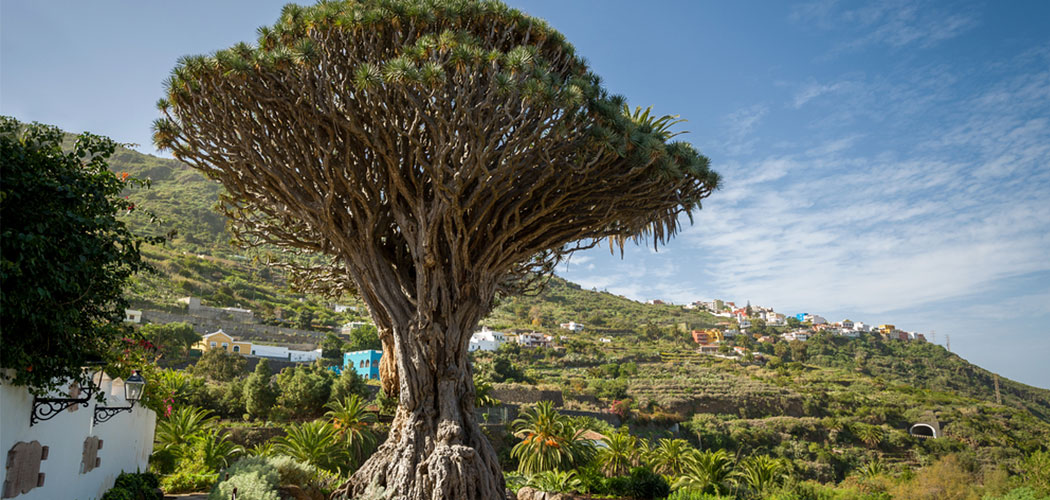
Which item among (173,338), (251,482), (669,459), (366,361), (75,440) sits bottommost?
(669,459)

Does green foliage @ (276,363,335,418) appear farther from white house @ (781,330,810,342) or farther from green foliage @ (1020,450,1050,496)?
white house @ (781,330,810,342)

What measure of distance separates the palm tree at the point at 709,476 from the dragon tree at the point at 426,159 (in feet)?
22.5

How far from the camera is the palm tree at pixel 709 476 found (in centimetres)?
1441

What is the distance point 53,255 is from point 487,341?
210 feet

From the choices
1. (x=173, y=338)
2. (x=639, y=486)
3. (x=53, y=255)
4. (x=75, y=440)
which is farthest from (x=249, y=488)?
(x=173, y=338)

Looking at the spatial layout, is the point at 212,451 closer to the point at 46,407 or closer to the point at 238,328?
the point at 46,407

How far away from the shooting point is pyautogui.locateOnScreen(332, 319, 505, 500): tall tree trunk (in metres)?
8.97

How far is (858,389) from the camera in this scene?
64312mm

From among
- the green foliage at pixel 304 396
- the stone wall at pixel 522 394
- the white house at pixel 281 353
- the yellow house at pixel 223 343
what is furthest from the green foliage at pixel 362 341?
the green foliage at pixel 304 396

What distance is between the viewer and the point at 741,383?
61.2 metres

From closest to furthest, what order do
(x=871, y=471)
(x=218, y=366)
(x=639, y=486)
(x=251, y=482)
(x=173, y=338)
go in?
(x=251, y=482) → (x=639, y=486) → (x=871, y=471) → (x=218, y=366) → (x=173, y=338)

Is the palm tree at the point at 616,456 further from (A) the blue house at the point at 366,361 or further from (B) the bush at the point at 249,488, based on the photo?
(A) the blue house at the point at 366,361


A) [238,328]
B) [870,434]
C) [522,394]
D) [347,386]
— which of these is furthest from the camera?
[238,328]

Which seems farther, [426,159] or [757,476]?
[757,476]
